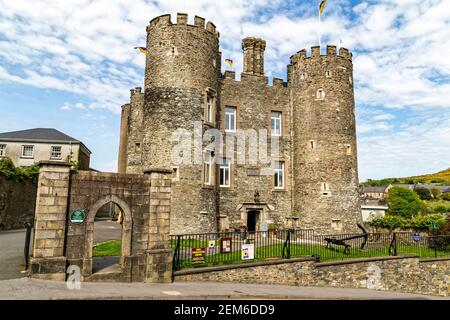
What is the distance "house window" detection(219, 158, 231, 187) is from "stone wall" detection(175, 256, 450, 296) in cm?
930

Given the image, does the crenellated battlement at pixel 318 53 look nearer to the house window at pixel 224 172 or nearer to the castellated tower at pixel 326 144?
the castellated tower at pixel 326 144

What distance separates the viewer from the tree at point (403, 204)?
50.5m

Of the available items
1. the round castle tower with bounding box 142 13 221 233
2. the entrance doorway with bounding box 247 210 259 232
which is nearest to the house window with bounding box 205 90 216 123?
the round castle tower with bounding box 142 13 221 233

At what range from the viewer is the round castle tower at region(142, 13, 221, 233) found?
1948 centimetres

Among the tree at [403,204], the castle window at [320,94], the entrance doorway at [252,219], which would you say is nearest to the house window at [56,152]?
the entrance doorway at [252,219]

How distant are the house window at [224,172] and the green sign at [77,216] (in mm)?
12872

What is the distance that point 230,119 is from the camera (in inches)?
915

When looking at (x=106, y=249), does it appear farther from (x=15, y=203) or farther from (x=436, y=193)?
(x=436, y=193)

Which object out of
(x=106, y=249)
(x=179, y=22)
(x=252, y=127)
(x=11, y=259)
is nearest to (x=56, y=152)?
(x=179, y=22)

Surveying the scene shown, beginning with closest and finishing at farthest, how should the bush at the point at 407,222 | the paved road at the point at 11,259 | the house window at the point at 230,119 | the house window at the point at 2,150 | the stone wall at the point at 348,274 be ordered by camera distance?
the paved road at the point at 11,259 → the stone wall at the point at 348,274 → the house window at the point at 230,119 → the bush at the point at 407,222 → the house window at the point at 2,150

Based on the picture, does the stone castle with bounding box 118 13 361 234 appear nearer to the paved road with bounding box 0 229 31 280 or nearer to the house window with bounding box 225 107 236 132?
the house window with bounding box 225 107 236 132

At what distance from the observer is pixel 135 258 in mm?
10672

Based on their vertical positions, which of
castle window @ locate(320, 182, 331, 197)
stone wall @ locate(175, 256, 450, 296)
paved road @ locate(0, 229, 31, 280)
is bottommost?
stone wall @ locate(175, 256, 450, 296)
